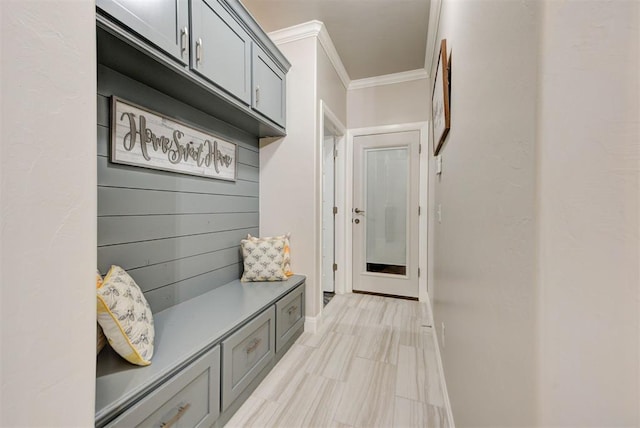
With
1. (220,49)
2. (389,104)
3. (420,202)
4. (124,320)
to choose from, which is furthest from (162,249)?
(389,104)

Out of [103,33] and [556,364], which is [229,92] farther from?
[556,364]

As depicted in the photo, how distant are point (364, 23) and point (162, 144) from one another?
6.38 ft

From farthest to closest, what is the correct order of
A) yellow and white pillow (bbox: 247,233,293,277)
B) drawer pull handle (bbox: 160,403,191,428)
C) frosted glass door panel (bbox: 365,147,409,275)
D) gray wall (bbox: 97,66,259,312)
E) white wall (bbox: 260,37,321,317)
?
frosted glass door panel (bbox: 365,147,409,275), white wall (bbox: 260,37,321,317), yellow and white pillow (bbox: 247,233,293,277), gray wall (bbox: 97,66,259,312), drawer pull handle (bbox: 160,403,191,428)

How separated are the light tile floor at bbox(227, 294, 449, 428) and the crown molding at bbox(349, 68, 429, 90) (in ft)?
8.75

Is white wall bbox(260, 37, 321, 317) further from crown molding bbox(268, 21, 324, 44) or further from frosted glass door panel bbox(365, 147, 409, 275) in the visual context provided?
frosted glass door panel bbox(365, 147, 409, 275)

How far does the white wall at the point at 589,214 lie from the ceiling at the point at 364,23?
2.14 m

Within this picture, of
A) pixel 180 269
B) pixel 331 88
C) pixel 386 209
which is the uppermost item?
pixel 331 88

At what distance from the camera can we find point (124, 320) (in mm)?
983

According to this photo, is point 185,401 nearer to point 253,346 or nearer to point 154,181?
point 253,346

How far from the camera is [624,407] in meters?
0.34

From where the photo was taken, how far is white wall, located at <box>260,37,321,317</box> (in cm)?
227

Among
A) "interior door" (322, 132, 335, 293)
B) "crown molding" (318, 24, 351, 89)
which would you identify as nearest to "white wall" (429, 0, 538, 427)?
"crown molding" (318, 24, 351, 89)
